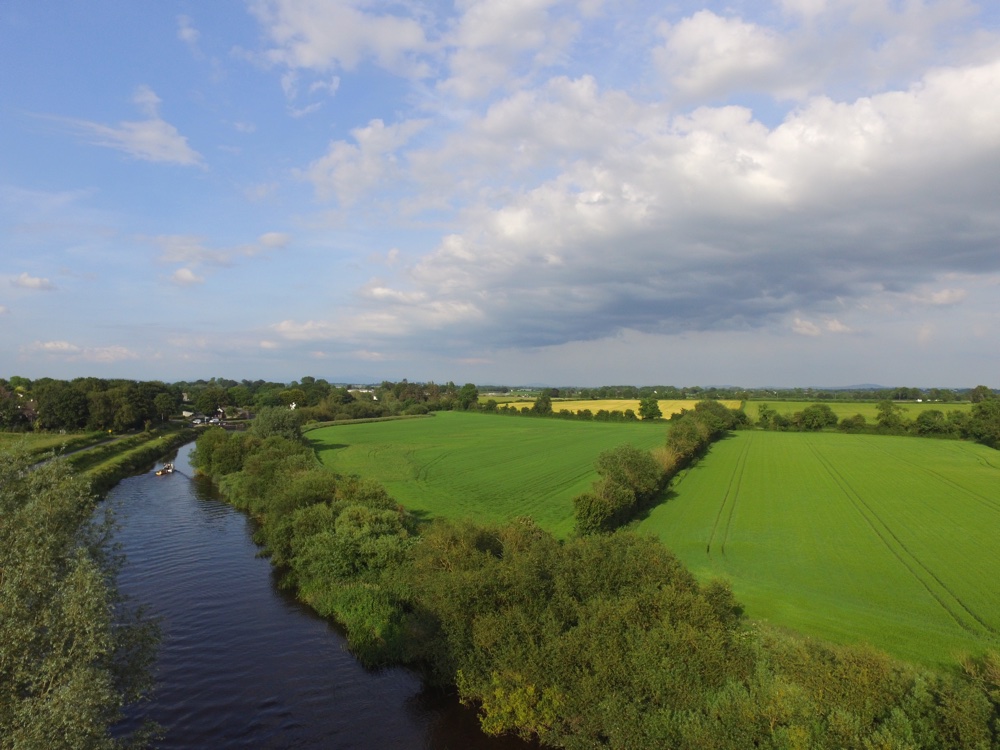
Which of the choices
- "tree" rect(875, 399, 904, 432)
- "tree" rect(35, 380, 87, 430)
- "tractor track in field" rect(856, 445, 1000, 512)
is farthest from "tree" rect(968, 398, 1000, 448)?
"tree" rect(35, 380, 87, 430)

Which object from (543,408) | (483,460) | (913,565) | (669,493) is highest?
(543,408)

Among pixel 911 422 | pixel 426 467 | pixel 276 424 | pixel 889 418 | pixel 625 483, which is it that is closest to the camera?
pixel 625 483

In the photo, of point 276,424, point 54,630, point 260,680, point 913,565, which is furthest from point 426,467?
point 54,630

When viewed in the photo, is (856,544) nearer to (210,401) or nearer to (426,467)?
(426,467)

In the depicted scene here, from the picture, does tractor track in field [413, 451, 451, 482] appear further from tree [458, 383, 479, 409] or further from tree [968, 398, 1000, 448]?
tree [458, 383, 479, 409]

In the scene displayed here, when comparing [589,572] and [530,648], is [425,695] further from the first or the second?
[589,572]

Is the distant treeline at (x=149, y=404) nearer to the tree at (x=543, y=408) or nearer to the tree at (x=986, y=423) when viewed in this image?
the tree at (x=543, y=408)
